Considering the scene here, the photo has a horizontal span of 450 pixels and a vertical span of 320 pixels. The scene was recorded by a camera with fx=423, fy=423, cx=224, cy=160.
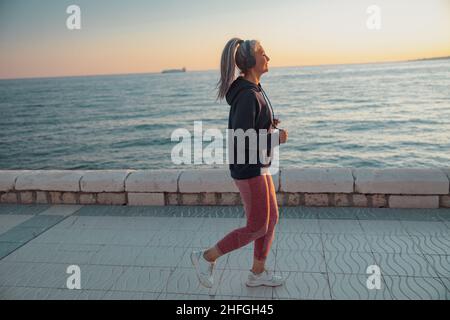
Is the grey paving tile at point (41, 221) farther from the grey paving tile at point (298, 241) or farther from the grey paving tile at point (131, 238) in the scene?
the grey paving tile at point (298, 241)

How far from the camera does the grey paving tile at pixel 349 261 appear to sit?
3.73 meters

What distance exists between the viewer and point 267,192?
3164 mm

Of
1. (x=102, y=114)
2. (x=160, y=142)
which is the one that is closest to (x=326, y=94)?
(x=102, y=114)

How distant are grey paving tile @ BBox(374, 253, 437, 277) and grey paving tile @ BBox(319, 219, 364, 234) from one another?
0.59 metres

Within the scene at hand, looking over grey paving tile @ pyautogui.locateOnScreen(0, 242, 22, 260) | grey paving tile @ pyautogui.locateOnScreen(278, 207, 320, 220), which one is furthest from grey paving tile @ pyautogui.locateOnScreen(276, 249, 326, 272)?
grey paving tile @ pyautogui.locateOnScreen(0, 242, 22, 260)

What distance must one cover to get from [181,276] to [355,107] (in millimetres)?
41186

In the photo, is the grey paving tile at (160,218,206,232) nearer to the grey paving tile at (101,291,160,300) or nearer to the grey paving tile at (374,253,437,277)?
the grey paving tile at (101,291,160,300)

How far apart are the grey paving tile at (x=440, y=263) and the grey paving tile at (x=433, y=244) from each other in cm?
9

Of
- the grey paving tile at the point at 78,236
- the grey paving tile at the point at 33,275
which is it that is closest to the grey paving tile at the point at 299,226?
the grey paving tile at the point at 78,236

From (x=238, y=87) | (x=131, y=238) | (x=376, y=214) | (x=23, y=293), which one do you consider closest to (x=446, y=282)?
(x=376, y=214)

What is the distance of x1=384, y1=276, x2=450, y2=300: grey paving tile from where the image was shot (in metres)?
3.24

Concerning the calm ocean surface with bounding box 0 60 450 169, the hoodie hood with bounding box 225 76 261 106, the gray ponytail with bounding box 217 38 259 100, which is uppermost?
the gray ponytail with bounding box 217 38 259 100

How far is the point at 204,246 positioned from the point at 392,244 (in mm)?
1891
